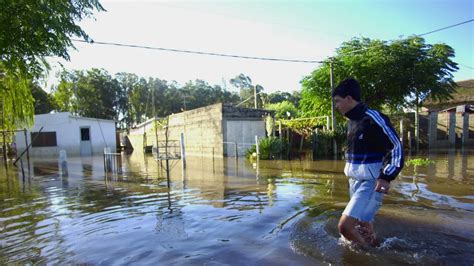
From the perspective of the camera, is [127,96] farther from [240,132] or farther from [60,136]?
[240,132]

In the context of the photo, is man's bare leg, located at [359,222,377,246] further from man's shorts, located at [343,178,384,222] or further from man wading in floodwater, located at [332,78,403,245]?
man's shorts, located at [343,178,384,222]

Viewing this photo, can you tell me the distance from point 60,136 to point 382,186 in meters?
31.5

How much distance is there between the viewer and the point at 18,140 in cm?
3102

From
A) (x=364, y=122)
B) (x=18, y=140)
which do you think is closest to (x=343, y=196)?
(x=364, y=122)

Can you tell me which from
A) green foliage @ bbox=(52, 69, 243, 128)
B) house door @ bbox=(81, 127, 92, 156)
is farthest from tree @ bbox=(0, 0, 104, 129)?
green foliage @ bbox=(52, 69, 243, 128)

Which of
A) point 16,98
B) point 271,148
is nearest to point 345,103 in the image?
point 16,98

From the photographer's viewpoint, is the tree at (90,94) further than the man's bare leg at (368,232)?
Yes

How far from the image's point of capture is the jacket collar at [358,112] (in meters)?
3.89

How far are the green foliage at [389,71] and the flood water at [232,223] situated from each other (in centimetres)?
1076

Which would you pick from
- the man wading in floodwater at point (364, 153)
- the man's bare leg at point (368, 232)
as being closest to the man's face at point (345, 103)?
the man wading in floodwater at point (364, 153)

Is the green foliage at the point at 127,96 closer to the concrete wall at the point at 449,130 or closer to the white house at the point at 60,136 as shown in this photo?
the white house at the point at 60,136

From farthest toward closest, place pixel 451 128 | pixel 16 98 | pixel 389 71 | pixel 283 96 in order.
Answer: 1. pixel 283 96
2. pixel 451 128
3. pixel 389 71
4. pixel 16 98

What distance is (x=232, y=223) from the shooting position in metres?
5.96

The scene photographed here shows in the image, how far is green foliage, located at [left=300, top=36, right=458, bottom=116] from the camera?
65.9ft
